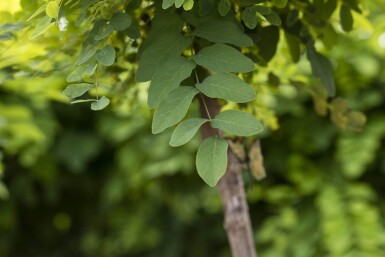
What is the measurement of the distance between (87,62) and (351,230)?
2.24 metres

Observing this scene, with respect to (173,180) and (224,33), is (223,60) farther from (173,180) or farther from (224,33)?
(173,180)

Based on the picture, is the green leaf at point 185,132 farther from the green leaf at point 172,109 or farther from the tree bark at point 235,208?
the tree bark at point 235,208

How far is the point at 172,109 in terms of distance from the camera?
26.8 inches

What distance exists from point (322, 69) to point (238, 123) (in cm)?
33

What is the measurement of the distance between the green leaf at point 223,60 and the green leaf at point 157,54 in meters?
0.03

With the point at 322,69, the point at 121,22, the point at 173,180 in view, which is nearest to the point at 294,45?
the point at 322,69

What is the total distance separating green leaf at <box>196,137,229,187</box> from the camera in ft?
2.10

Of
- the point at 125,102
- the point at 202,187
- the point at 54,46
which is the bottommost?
the point at 202,187

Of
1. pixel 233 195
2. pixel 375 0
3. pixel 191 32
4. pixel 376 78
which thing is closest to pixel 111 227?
pixel 376 78

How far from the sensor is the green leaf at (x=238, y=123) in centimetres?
65

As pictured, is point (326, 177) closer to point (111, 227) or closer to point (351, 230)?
point (351, 230)

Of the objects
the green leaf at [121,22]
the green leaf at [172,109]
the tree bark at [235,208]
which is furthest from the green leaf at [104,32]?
the tree bark at [235,208]

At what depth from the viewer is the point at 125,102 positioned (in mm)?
1125

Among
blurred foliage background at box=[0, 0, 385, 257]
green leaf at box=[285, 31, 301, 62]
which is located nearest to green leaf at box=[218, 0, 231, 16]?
green leaf at box=[285, 31, 301, 62]
